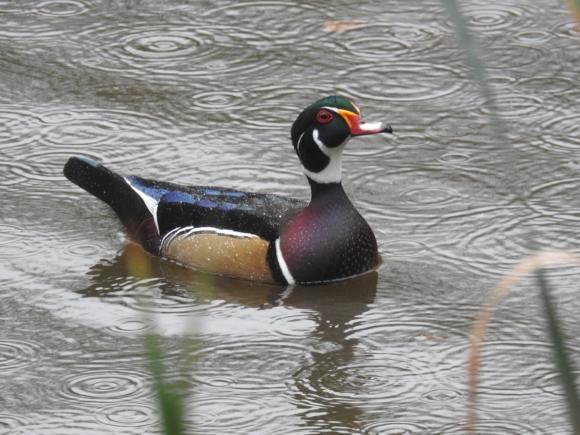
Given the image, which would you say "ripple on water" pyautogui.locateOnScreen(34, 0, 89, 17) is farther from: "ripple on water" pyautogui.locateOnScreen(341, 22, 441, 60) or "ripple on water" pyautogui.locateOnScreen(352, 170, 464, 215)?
"ripple on water" pyautogui.locateOnScreen(352, 170, 464, 215)

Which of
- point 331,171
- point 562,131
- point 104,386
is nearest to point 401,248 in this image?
point 331,171

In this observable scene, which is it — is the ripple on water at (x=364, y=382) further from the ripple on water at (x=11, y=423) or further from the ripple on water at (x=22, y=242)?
the ripple on water at (x=22, y=242)

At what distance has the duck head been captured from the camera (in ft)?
20.9

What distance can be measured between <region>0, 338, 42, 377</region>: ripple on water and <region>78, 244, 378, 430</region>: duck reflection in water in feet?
1.70

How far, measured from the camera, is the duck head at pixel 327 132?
20.9 feet

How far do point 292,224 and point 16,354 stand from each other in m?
1.52

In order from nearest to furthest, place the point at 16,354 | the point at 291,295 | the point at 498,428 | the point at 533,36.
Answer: the point at 498,428
the point at 16,354
the point at 291,295
the point at 533,36

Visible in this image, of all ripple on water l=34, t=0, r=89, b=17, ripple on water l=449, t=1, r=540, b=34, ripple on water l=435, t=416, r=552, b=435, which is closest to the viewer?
ripple on water l=435, t=416, r=552, b=435

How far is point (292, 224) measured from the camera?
21.0 feet

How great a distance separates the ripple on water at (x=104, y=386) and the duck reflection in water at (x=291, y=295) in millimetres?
397

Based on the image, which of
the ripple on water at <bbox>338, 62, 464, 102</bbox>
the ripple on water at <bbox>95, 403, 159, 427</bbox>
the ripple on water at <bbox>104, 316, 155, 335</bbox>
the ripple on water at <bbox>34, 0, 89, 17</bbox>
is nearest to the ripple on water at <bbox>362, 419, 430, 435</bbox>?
the ripple on water at <bbox>95, 403, 159, 427</bbox>

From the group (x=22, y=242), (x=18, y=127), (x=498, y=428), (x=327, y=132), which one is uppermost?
(x=18, y=127)

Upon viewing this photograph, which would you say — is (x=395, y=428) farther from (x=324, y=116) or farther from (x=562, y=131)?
(x=562, y=131)

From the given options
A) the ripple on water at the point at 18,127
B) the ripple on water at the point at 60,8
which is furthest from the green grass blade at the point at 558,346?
the ripple on water at the point at 60,8
